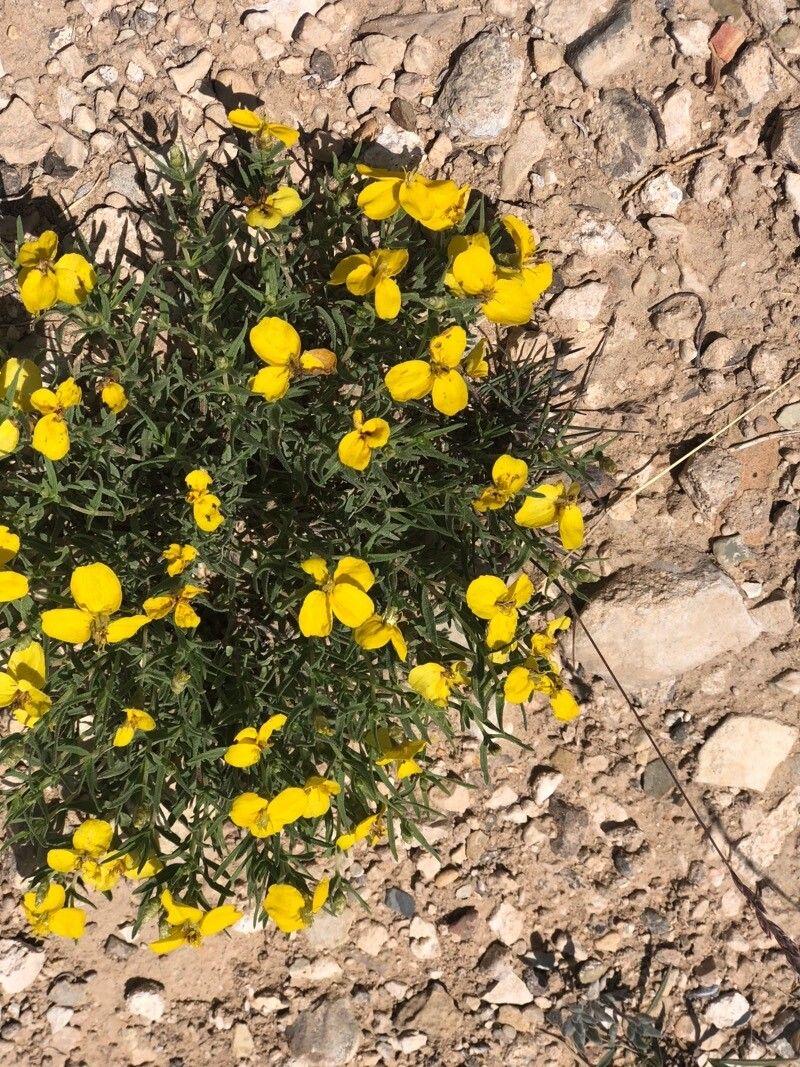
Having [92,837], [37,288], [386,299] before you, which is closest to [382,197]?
[386,299]

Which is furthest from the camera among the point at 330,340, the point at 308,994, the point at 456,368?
the point at 308,994

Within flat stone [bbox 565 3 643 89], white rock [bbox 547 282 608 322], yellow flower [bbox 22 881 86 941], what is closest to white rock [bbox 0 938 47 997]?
yellow flower [bbox 22 881 86 941]

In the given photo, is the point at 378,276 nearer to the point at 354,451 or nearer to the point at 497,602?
the point at 354,451

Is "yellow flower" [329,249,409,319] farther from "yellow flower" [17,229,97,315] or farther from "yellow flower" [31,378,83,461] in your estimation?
"yellow flower" [31,378,83,461]

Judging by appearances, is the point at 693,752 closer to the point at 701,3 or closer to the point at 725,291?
the point at 725,291

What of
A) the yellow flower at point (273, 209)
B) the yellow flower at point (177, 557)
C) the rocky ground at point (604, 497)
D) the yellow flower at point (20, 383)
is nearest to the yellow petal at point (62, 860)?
the rocky ground at point (604, 497)

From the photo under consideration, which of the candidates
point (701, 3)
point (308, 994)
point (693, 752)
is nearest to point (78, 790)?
point (308, 994)
